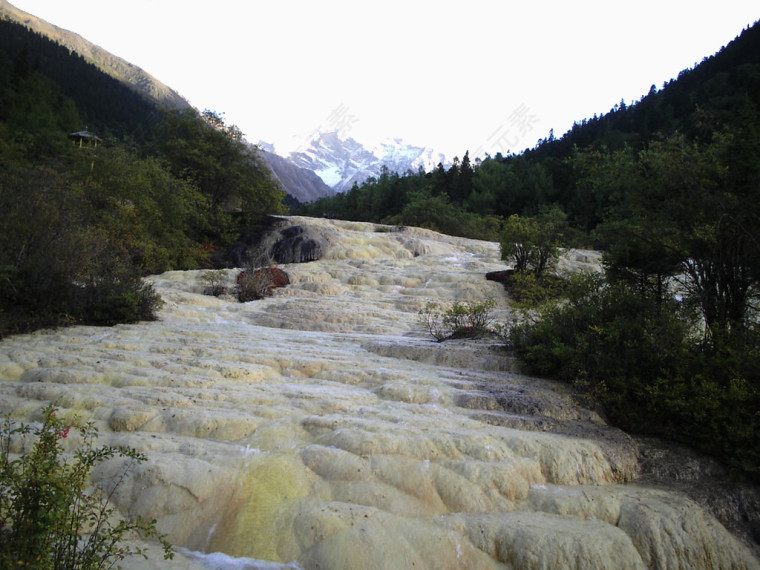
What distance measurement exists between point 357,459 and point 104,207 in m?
16.8

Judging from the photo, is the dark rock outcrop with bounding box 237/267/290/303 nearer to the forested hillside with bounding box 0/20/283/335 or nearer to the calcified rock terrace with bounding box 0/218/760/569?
the forested hillside with bounding box 0/20/283/335

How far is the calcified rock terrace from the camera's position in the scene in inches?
134

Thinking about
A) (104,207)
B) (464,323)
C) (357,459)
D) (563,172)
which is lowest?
(357,459)

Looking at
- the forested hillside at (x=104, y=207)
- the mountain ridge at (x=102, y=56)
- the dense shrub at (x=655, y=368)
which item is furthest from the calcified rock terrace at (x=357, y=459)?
the mountain ridge at (x=102, y=56)

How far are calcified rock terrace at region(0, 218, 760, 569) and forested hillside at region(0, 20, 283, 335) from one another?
4.26 feet

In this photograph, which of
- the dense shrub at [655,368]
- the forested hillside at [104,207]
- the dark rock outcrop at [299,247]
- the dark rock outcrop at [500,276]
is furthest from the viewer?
the dark rock outcrop at [299,247]

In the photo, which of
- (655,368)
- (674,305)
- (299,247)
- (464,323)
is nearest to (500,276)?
(464,323)

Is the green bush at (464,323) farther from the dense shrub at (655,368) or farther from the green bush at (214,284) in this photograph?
the green bush at (214,284)

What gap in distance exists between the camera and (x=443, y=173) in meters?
59.6

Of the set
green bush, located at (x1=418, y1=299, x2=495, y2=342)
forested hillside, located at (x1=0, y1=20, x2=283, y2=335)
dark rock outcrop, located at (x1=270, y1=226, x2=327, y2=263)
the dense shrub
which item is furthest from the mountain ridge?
the dense shrub

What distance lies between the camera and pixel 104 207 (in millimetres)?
17062

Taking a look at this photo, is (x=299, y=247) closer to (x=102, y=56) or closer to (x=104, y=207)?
(x=104, y=207)

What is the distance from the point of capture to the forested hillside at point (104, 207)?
28.3ft

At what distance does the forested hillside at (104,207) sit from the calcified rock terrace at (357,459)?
1299mm
